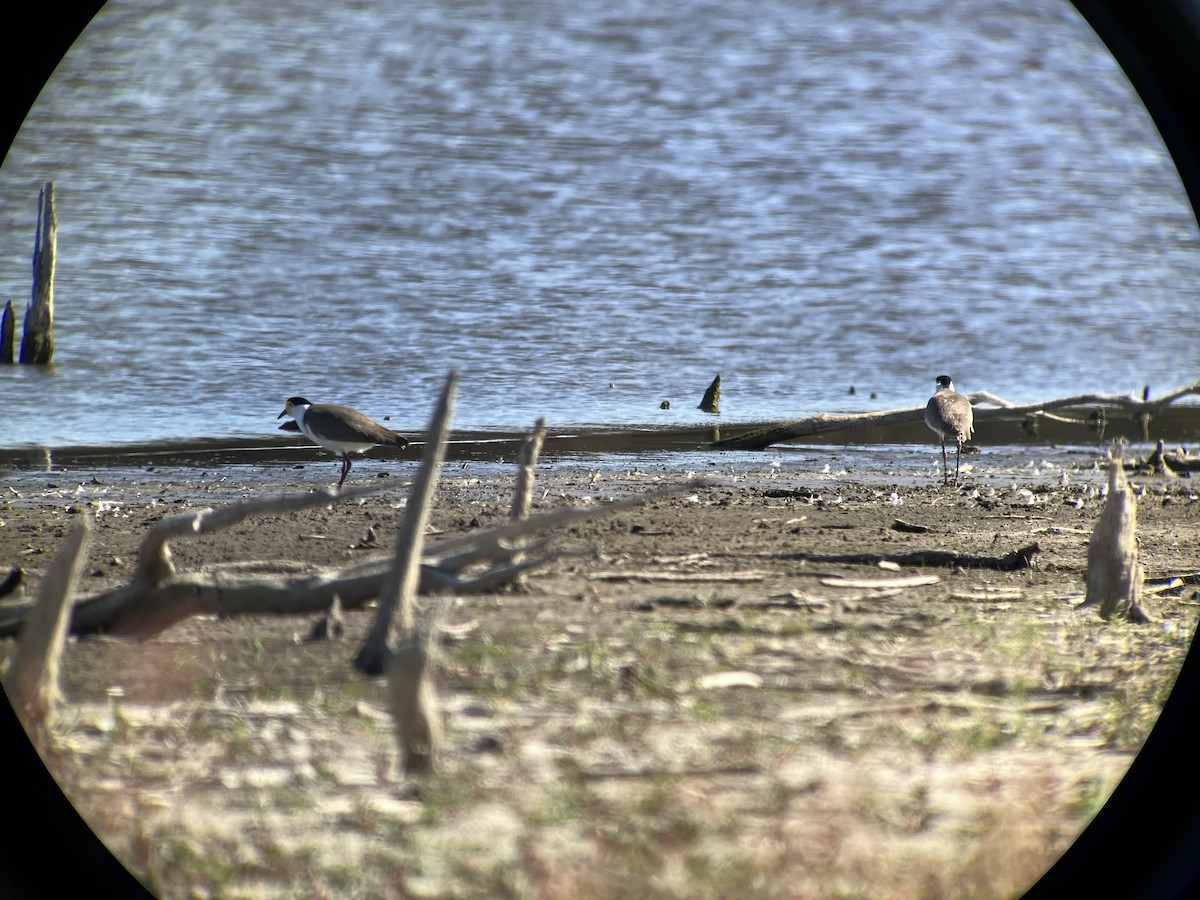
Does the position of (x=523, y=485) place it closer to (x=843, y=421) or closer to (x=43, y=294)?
(x=843, y=421)

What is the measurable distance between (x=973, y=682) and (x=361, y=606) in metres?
2.21

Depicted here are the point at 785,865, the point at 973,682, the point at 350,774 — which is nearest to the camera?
the point at 785,865

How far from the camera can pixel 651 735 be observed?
127 inches

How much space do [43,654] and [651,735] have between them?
1.76m

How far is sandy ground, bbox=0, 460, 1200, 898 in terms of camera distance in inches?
103

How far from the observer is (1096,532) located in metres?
4.80

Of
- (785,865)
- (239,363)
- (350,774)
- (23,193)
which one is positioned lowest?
(239,363)

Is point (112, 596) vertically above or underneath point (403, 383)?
above

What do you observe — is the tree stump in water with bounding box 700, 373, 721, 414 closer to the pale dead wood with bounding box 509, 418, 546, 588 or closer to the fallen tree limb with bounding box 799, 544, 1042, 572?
the fallen tree limb with bounding box 799, 544, 1042, 572

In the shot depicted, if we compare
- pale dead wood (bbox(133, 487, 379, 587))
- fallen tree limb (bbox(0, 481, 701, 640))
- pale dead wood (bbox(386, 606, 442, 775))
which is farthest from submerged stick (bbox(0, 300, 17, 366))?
pale dead wood (bbox(386, 606, 442, 775))

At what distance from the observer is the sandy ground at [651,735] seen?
2.61m

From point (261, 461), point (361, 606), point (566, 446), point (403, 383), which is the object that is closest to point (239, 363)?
point (403, 383)

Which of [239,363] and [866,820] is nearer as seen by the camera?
[866,820]

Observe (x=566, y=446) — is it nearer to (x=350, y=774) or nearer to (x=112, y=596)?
(x=112, y=596)
